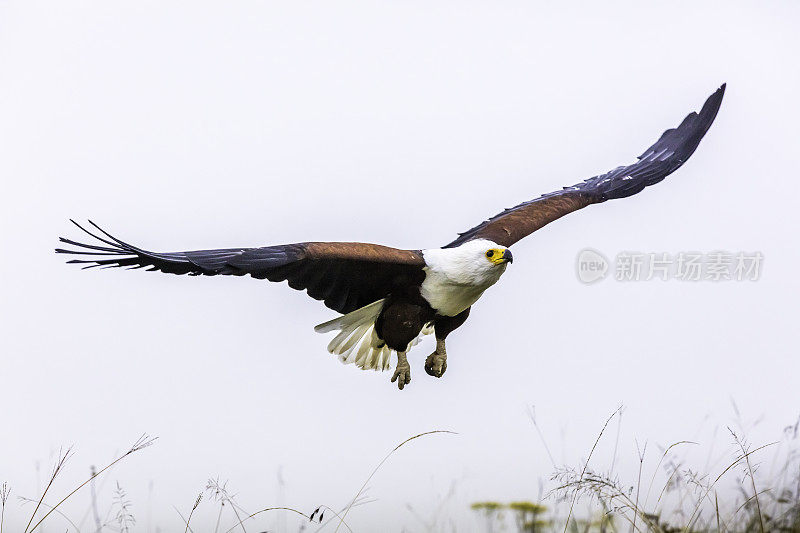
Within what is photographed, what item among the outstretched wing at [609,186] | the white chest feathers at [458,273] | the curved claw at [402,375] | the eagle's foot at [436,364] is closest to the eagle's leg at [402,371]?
the curved claw at [402,375]

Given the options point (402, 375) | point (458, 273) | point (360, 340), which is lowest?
point (402, 375)

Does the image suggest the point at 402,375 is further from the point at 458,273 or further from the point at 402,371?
the point at 458,273

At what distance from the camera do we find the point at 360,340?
823cm

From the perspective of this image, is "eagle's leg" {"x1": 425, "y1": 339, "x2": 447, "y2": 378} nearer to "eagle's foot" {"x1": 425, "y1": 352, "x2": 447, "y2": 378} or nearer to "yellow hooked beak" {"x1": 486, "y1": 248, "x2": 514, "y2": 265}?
"eagle's foot" {"x1": 425, "y1": 352, "x2": 447, "y2": 378}

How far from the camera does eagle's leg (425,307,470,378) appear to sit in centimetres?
793

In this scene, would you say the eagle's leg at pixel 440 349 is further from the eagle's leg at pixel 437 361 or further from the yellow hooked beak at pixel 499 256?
the yellow hooked beak at pixel 499 256

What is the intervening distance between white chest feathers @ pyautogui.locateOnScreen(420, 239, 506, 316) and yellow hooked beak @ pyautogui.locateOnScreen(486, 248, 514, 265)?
23 millimetres

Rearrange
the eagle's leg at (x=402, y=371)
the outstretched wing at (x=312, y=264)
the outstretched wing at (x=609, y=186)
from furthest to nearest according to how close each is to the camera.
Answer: the outstretched wing at (x=609, y=186) < the eagle's leg at (x=402, y=371) < the outstretched wing at (x=312, y=264)

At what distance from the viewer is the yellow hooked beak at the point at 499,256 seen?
732 centimetres

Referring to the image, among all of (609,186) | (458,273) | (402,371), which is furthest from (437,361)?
(609,186)

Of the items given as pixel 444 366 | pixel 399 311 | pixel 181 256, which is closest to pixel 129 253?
pixel 181 256

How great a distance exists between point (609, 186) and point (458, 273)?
2061 millimetres

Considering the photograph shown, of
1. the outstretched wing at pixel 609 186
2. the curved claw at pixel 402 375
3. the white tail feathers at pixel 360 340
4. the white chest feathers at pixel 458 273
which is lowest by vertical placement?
the curved claw at pixel 402 375

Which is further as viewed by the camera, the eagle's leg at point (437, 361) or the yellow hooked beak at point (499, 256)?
the eagle's leg at point (437, 361)
